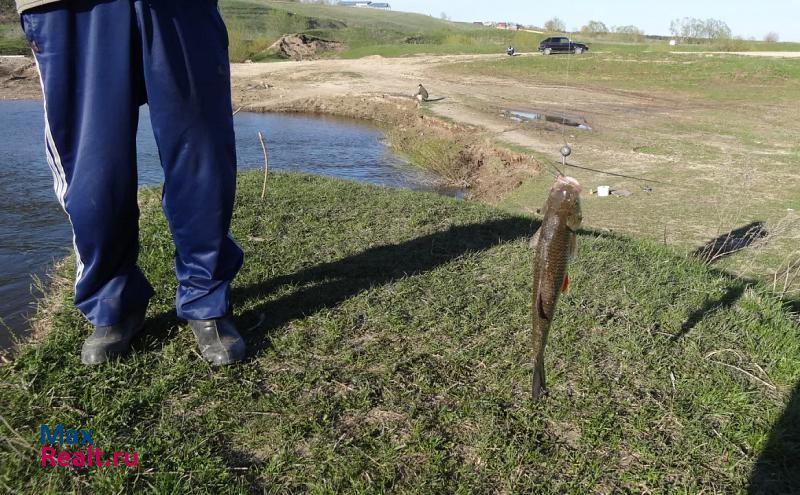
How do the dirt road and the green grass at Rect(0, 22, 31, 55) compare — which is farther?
the green grass at Rect(0, 22, 31, 55)

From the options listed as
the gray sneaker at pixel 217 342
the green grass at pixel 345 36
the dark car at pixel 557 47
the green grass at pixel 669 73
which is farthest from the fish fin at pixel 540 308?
the green grass at pixel 345 36

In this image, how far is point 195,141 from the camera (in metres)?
2.41

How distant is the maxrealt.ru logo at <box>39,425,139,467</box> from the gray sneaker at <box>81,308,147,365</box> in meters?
0.41

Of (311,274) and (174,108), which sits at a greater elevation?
(174,108)

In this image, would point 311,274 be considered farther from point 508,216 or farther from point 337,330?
point 508,216

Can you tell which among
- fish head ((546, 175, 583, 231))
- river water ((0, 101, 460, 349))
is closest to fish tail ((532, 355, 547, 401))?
fish head ((546, 175, 583, 231))

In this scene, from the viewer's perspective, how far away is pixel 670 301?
3.60 m

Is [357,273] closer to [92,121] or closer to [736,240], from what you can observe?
[92,121]

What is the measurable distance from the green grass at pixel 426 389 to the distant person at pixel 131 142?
10.4 inches

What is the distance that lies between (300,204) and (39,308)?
2.32 metres

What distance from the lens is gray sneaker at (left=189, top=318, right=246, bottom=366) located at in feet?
8.51

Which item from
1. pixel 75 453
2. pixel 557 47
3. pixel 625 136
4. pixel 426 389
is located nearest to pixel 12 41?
pixel 557 47

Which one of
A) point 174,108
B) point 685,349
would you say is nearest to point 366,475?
point 174,108

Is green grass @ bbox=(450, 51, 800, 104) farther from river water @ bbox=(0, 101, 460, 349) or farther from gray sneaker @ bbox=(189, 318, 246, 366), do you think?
gray sneaker @ bbox=(189, 318, 246, 366)
